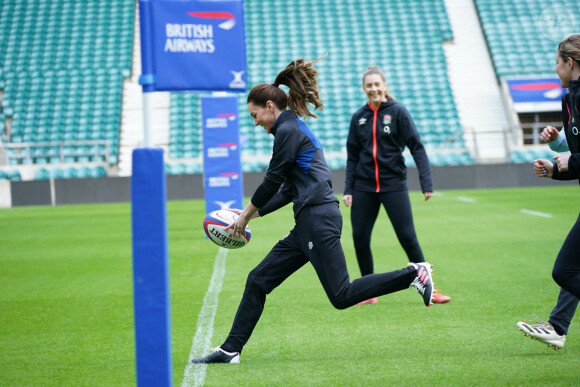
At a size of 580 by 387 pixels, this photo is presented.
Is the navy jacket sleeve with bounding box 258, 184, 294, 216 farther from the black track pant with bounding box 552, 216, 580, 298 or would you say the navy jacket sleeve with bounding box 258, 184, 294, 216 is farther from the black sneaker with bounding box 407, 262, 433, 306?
the black track pant with bounding box 552, 216, 580, 298

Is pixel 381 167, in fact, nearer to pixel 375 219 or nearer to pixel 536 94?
pixel 375 219

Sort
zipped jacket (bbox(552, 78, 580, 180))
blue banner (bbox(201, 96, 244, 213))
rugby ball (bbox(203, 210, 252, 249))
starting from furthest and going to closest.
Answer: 1. blue banner (bbox(201, 96, 244, 213))
2. rugby ball (bbox(203, 210, 252, 249))
3. zipped jacket (bbox(552, 78, 580, 180))

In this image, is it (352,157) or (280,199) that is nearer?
(280,199)

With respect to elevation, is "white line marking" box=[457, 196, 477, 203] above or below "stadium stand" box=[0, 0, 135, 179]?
below

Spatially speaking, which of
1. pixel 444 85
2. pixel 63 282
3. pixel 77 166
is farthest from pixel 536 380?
pixel 444 85

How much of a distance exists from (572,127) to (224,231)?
228cm

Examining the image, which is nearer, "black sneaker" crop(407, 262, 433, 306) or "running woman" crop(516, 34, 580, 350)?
"running woman" crop(516, 34, 580, 350)

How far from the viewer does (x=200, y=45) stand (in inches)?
420

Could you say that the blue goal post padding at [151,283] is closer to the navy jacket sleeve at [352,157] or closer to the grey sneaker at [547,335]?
the grey sneaker at [547,335]

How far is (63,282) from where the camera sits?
886 centimetres

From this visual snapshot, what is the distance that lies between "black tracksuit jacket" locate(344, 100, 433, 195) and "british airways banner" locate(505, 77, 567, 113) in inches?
822

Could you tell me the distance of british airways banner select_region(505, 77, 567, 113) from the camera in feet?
86.7

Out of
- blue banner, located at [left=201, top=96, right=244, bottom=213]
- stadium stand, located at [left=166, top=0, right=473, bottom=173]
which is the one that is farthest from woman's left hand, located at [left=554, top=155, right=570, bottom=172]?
stadium stand, located at [left=166, top=0, right=473, bottom=173]

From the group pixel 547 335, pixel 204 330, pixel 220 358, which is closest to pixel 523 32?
pixel 204 330
